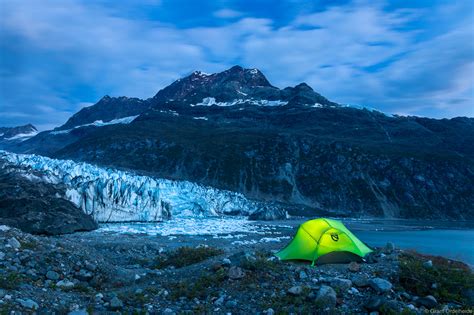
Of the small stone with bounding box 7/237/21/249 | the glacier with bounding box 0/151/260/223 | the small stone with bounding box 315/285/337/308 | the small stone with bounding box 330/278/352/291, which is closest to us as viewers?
the small stone with bounding box 315/285/337/308

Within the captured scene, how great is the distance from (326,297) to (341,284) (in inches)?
44.3

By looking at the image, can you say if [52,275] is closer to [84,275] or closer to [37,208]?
[84,275]

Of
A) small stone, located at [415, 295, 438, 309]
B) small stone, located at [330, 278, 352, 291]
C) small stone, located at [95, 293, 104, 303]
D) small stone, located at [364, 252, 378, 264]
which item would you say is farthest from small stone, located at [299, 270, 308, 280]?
small stone, located at [95, 293, 104, 303]

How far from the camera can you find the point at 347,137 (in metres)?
162

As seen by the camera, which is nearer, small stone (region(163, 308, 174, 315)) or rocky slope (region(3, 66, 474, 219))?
small stone (region(163, 308, 174, 315))

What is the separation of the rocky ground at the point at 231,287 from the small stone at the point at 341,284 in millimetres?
12

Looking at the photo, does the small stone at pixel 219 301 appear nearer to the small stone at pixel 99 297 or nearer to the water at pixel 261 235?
the small stone at pixel 99 297

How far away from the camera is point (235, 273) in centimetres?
1084

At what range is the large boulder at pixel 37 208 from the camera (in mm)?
31391

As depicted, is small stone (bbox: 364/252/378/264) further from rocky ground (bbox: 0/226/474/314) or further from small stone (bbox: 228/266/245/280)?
small stone (bbox: 228/266/245/280)

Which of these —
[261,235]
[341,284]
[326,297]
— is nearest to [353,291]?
[341,284]

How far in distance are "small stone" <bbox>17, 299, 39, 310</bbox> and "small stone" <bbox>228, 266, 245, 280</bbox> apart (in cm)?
471

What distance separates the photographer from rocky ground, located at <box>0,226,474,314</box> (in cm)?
912

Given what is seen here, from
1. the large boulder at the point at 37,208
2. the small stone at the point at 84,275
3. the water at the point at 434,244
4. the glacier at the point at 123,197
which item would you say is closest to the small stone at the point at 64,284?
the small stone at the point at 84,275
